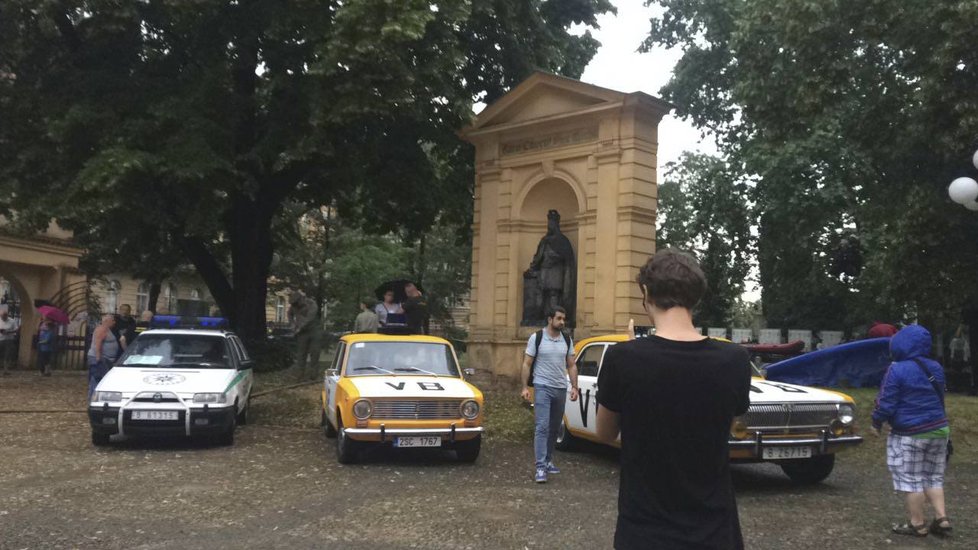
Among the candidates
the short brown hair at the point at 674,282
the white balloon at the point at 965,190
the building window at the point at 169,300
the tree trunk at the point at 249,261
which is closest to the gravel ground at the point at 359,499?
the white balloon at the point at 965,190

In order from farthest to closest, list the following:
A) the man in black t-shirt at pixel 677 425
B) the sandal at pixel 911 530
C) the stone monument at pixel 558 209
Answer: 1. the stone monument at pixel 558 209
2. the sandal at pixel 911 530
3. the man in black t-shirt at pixel 677 425

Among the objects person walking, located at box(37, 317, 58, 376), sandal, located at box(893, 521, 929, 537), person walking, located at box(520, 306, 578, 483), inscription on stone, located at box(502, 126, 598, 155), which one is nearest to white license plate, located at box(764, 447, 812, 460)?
sandal, located at box(893, 521, 929, 537)

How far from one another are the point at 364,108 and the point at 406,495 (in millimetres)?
9225

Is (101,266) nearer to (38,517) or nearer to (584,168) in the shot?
(584,168)

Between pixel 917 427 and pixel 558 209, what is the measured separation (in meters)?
13.1

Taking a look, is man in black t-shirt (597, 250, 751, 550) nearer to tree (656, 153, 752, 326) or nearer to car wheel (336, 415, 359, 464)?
car wheel (336, 415, 359, 464)

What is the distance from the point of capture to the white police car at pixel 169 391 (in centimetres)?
1166

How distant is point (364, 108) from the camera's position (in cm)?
1644

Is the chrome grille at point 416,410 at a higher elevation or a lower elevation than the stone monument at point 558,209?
lower

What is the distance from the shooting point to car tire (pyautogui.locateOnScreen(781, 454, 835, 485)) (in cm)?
1002

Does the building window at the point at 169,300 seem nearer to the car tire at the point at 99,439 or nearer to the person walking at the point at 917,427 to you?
the car tire at the point at 99,439

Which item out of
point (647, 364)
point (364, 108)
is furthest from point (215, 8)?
point (647, 364)

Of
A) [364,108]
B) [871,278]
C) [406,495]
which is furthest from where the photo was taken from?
[871,278]

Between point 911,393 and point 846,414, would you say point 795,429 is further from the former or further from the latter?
point 911,393
